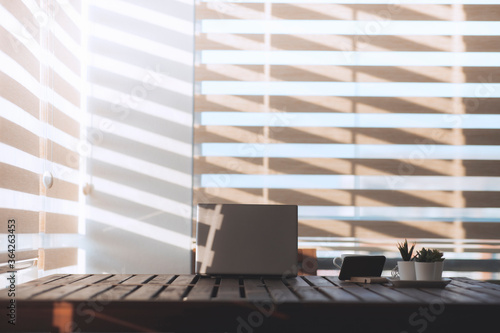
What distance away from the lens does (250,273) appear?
263 centimetres

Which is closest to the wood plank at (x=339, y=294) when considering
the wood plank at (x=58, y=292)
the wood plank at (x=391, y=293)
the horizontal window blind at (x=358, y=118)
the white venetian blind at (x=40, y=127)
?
the wood plank at (x=391, y=293)

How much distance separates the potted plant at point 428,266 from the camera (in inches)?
101

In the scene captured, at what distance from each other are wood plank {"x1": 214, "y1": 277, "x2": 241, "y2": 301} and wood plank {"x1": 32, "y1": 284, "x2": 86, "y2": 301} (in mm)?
555

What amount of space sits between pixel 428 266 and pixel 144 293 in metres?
1.29

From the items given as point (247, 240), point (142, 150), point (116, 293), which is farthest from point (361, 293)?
point (142, 150)

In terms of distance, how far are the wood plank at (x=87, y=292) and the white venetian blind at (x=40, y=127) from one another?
1098 mm

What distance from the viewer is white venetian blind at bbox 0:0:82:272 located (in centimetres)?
325

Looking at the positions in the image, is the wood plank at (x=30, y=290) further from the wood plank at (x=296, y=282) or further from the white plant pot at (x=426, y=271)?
the white plant pot at (x=426, y=271)

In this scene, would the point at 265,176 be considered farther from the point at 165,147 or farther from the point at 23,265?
the point at 23,265

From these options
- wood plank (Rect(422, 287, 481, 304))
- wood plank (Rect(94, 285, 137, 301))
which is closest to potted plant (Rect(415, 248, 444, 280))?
wood plank (Rect(422, 287, 481, 304))

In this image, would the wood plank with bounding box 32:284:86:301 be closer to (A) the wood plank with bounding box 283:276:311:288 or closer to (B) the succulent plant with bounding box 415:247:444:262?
(A) the wood plank with bounding box 283:276:311:288

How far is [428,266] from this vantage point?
8.41 feet

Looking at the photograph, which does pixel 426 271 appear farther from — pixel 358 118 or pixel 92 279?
pixel 358 118

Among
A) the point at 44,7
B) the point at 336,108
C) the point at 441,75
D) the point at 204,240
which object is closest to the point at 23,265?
the point at 204,240
